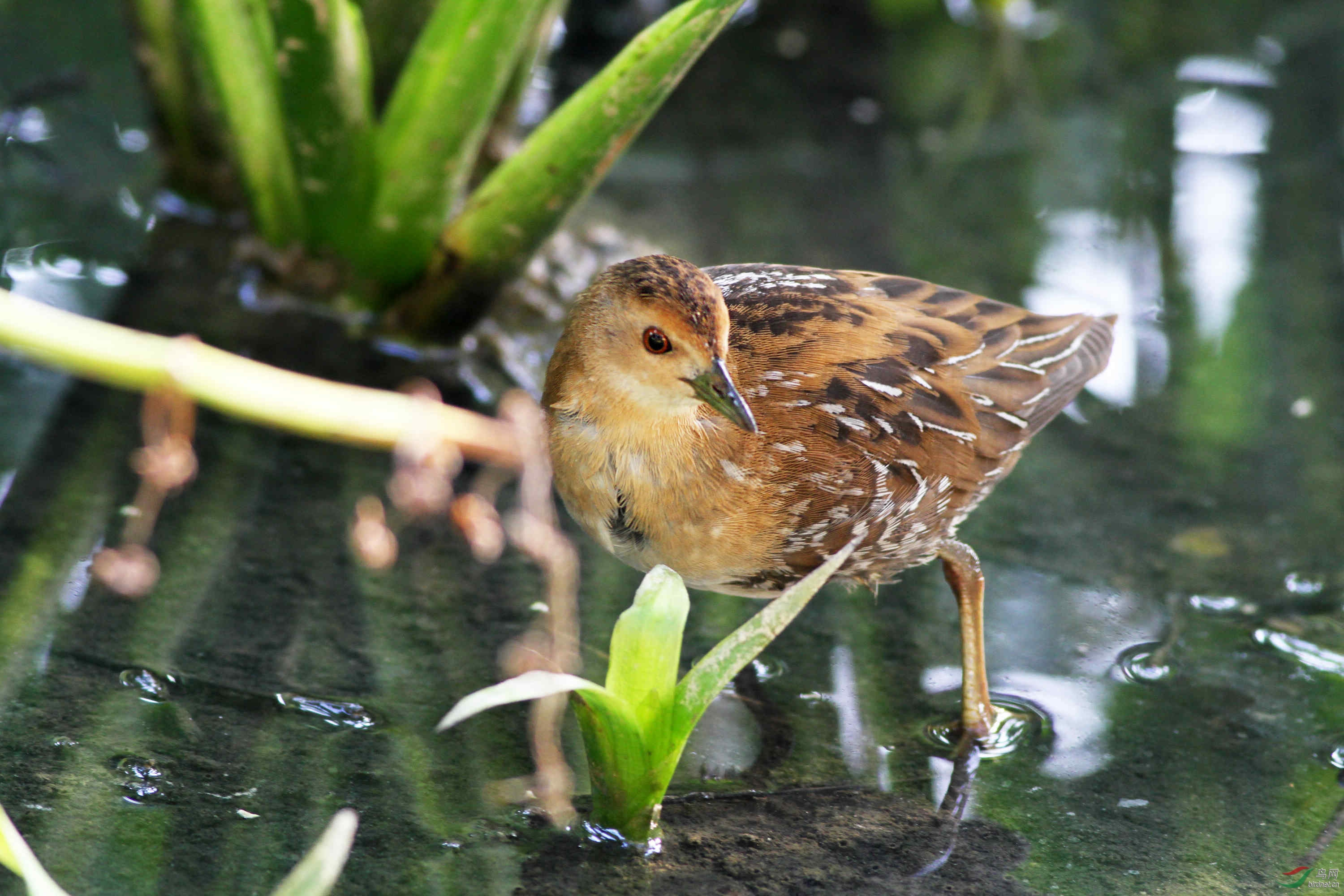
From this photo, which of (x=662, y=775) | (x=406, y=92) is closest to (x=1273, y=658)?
(x=662, y=775)

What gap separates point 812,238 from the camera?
5.77 m

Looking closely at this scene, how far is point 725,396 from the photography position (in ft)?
9.88

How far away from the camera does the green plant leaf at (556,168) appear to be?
142 inches

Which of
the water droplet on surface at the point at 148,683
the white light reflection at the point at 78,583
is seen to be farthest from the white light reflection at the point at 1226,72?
the water droplet on surface at the point at 148,683

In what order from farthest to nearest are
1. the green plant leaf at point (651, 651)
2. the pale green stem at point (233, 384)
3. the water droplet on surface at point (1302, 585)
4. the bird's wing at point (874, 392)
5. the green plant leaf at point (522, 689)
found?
the water droplet on surface at point (1302, 585)
the bird's wing at point (874, 392)
the green plant leaf at point (651, 651)
the green plant leaf at point (522, 689)
the pale green stem at point (233, 384)

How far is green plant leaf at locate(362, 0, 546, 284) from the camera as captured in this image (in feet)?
13.4

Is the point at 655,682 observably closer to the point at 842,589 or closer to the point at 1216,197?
the point at 842,589

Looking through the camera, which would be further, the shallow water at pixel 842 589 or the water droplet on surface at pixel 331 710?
the water droplet on surface at pixel 331 710

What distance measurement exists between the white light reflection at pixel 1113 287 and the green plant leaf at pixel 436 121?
2.36m

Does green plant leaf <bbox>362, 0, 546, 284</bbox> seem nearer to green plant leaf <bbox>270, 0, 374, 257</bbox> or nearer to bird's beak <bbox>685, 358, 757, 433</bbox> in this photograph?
green plant leaf <bbox>270, 0, 374, 257</bbox>

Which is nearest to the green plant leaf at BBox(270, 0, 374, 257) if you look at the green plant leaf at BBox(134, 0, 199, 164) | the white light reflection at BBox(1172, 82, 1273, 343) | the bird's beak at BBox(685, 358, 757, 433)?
the green plant leaf at BBox(134, 0, 199, 164)

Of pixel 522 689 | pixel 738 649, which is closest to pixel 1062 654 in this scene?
pixel 738 649

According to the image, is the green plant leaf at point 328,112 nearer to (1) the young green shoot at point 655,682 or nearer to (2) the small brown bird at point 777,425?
(2) the small brown bird at point 777,425

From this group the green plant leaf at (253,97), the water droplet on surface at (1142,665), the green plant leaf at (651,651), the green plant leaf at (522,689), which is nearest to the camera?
the green plant leaf at (522,689)
